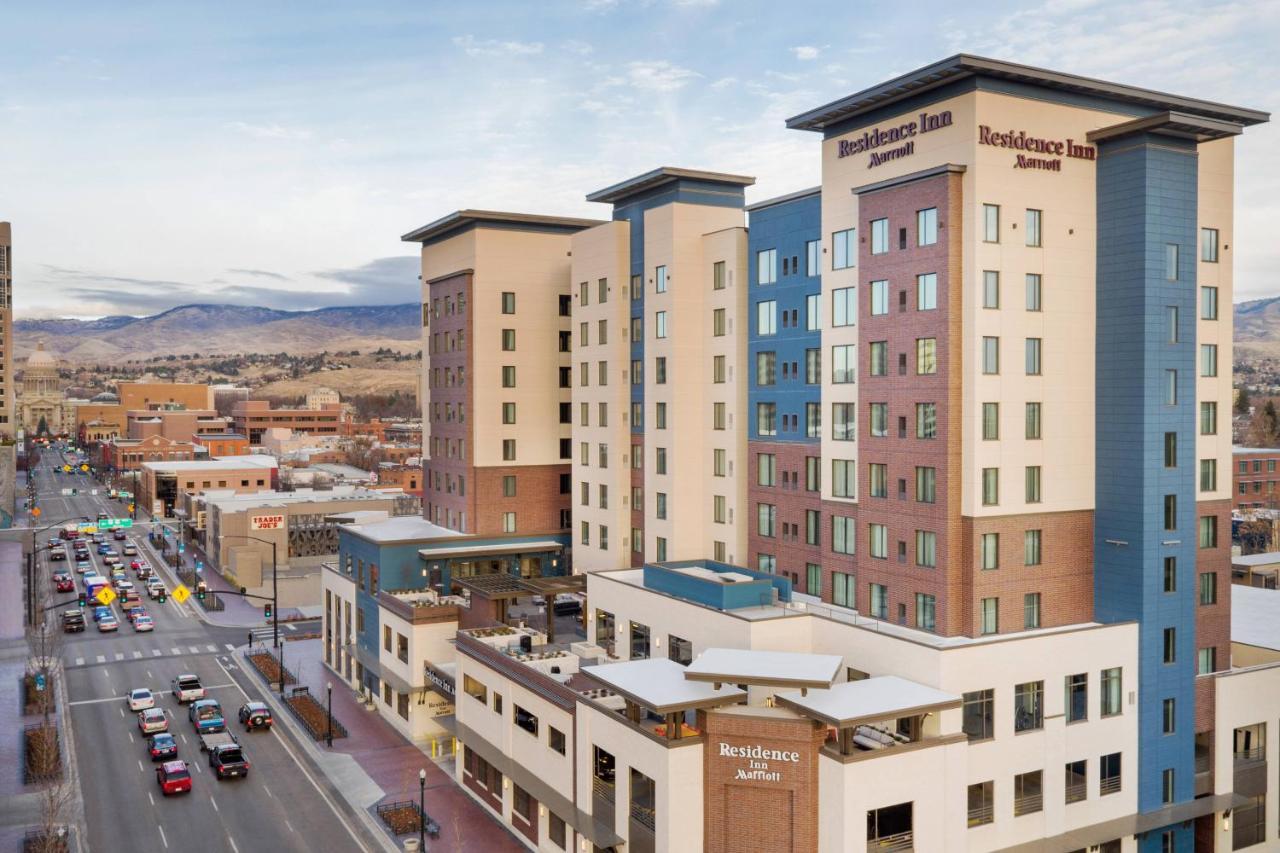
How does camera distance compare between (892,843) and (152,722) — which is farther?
(152,722)

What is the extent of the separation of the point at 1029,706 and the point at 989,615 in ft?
13.2

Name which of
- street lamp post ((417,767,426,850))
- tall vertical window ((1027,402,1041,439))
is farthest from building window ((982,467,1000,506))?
street lamp post ((417,767,426,850))

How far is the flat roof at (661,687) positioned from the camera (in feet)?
126

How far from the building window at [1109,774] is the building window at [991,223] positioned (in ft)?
74.5

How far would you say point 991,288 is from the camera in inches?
1742

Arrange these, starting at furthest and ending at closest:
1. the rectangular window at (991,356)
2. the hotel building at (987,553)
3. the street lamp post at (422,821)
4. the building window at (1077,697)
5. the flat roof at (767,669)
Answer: the street lamp post at (422,821)
the rectangular window at (991,356)
the building window at (1077,697)
the hotel building at (987,553)
the flat roof at (767,669)

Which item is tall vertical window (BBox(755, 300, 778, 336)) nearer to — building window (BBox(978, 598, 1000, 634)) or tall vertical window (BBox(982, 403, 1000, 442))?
tall vertical window (BBox(982, 403, 1000, 442))

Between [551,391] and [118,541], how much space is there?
100m

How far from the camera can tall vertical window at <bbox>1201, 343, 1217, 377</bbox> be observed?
46.9 meters

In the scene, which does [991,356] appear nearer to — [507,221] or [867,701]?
[867,701]

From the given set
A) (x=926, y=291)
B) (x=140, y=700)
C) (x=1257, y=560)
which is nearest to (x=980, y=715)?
(x=926, y=291)

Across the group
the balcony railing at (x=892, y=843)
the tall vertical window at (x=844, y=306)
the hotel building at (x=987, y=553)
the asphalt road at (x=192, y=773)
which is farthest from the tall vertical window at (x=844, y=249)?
the asphalt road at (x=192, y=773)

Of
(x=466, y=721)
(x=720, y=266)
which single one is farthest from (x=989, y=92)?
(x=466, y=721)

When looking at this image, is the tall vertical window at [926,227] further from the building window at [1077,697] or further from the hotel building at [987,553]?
the building window at [1077,697]
